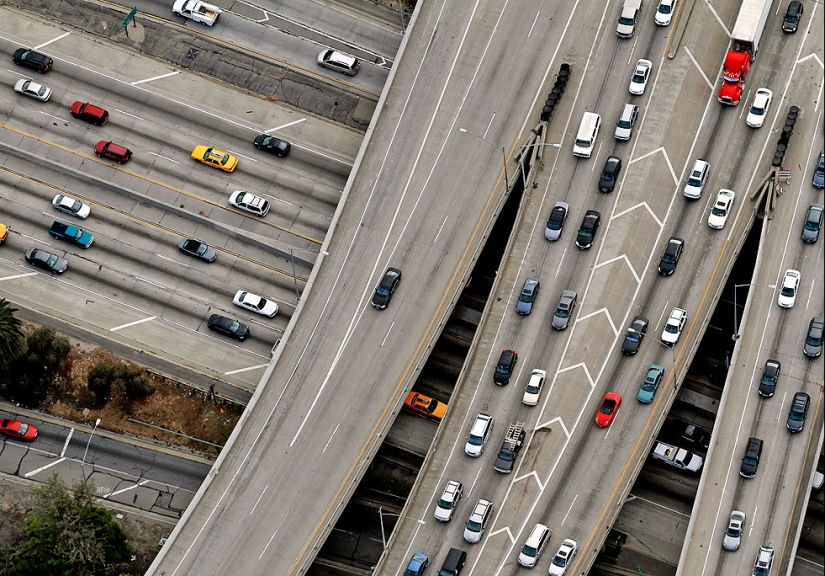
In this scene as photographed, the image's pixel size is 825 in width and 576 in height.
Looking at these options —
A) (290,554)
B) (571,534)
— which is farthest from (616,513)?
(290,554)

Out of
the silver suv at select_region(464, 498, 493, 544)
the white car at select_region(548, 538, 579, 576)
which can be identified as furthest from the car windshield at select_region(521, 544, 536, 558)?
the silver suv at select_region(464, 498, 493, 544)

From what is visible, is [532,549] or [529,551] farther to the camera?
[529,551]

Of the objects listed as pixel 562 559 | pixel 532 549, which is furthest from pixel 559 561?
pixel 532 549

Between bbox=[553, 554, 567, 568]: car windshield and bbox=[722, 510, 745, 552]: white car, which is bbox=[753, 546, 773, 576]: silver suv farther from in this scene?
bbox=[553, 554, 567, 568]: car windshield

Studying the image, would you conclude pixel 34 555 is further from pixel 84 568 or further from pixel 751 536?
pixel 751 536

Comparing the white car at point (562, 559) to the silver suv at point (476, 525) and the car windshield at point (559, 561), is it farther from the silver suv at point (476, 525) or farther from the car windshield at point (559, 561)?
the silver suv at point (476, 525)

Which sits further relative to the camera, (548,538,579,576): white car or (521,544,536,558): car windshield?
(521,544,536,558): car windshield

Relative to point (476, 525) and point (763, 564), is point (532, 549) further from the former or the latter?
point (763, 564)

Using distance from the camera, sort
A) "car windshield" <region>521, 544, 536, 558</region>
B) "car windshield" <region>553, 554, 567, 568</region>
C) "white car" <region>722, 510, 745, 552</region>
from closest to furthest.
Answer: "car windshield" <region>553, 554, 567, 568</region> < "car windshield" <region>521, 544, 536, 558</region> < "white car" <region>722, 510, 745, 552</region>
